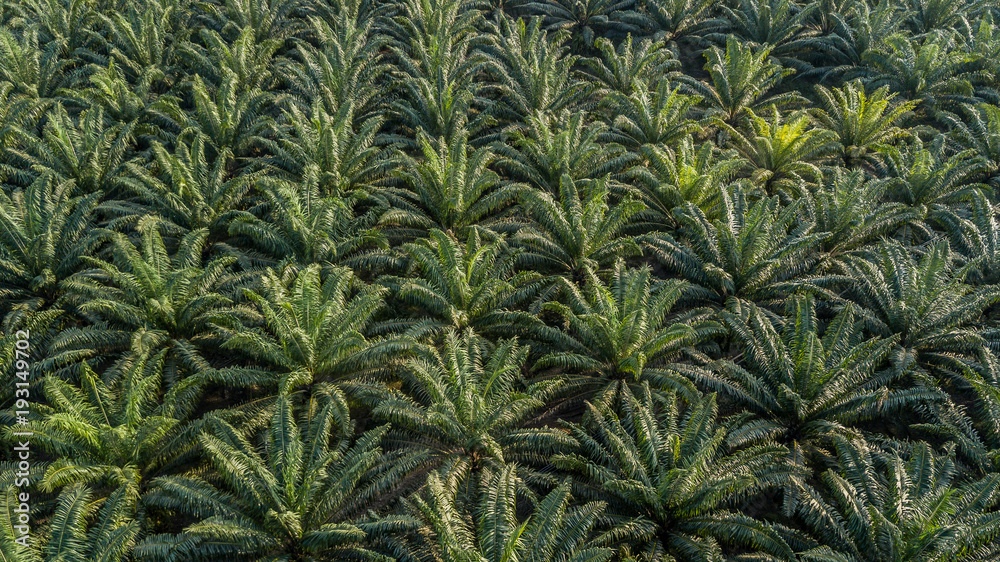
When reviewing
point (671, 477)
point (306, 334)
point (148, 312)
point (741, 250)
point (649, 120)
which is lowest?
point (671, 477)

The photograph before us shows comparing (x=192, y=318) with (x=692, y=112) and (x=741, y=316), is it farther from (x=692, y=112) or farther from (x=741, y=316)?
(x=692, y=112)

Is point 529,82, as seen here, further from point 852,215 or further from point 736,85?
point 852,215

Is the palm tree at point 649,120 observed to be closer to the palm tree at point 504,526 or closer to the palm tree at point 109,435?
the palm tree at point 504,526

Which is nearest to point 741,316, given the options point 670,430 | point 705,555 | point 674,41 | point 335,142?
point 670,430

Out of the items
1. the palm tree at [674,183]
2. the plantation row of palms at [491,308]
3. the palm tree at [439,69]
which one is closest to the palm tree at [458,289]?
the plantation row of palms at [491,308]

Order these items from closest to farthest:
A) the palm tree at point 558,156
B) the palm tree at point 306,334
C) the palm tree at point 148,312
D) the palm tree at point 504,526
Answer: the palm tree at point 504,526
the palm tree at point 306,334
the palm tree at point 148,312
the palm tree at point 558,156

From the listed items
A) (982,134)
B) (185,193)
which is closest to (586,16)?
(982,134)

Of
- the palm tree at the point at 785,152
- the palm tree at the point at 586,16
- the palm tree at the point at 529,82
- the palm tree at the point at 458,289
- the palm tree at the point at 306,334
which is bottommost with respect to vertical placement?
the palm tree at the point at 306,334
